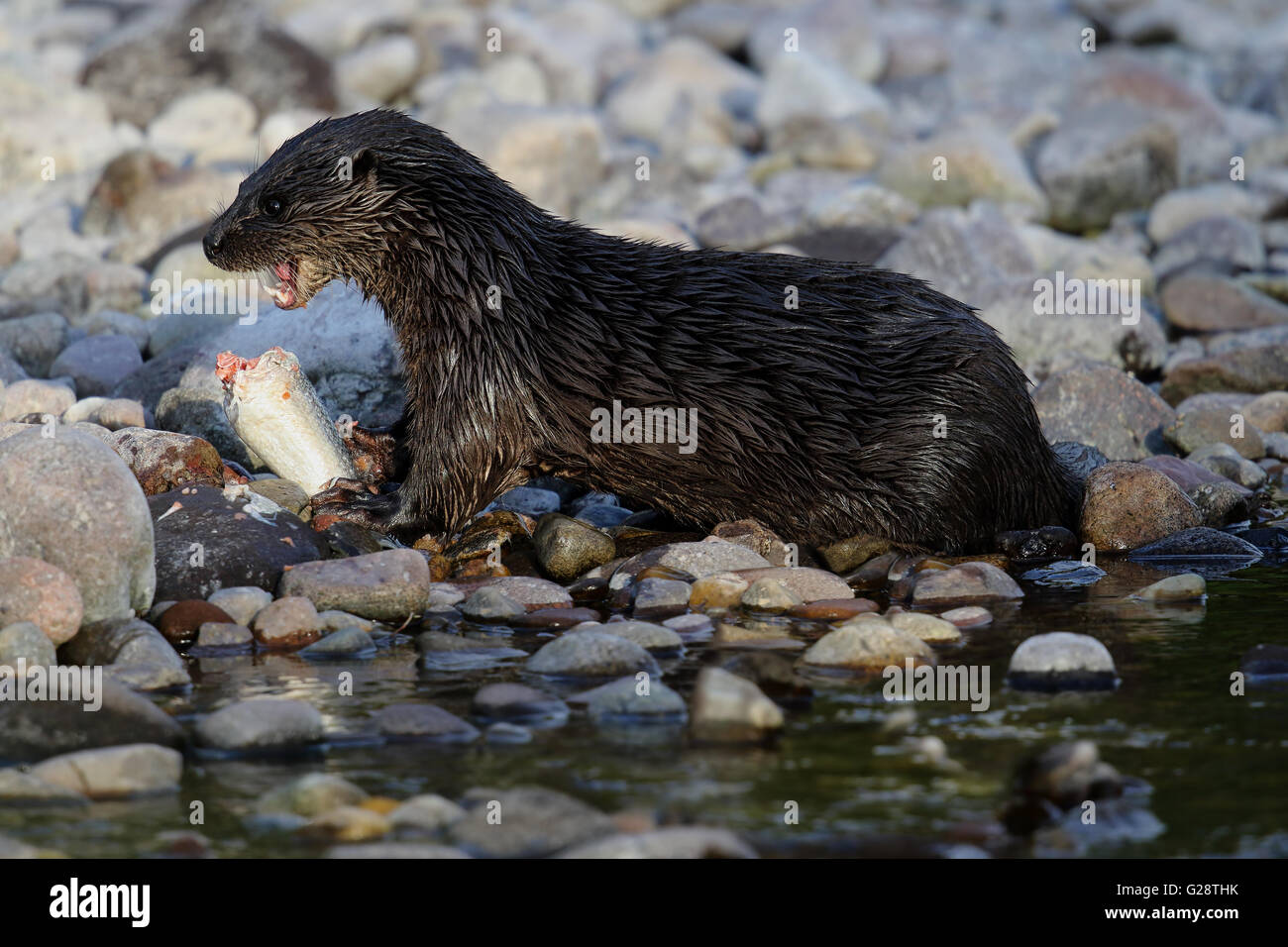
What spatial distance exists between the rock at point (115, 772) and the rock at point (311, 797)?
0.33m

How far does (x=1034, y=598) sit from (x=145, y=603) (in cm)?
355

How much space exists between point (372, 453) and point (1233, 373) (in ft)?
18.7

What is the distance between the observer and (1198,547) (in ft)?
22.9

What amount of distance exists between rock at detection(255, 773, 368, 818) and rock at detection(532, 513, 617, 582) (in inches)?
108

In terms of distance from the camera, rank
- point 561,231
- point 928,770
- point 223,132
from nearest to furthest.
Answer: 1. point 928,770
2. point 561,231
3. point 223,132

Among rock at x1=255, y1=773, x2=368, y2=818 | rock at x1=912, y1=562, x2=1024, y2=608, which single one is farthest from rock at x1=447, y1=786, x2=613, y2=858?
rock at x1=912, y1=562, x2=1024, y2=608

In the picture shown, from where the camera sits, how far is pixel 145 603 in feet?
18.9

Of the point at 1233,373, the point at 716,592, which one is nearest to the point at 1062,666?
the point at 716,592

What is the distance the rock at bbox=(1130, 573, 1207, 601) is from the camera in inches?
246

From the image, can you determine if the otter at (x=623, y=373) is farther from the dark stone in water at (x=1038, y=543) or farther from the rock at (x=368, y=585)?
the rock at (x=368, y=585)

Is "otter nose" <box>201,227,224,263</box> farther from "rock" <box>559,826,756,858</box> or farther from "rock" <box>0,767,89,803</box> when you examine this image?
"rock" <box>559,826,756,858</box>

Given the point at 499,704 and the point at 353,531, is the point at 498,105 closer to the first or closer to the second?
the point at 353,531
